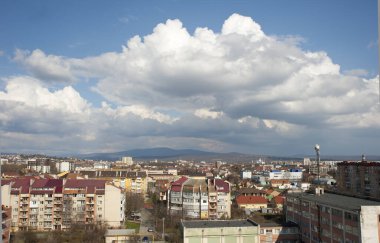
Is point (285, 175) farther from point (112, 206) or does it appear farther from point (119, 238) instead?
point (119, 238)

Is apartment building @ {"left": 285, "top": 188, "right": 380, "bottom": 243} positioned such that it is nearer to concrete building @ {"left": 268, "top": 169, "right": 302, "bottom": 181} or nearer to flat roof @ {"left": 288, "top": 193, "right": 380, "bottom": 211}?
Answer: flat roof @ {"left": 288, "top": 193, "right": 380, "bottom": 211}

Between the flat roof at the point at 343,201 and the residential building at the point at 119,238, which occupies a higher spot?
the flat roof at the point at 343,201

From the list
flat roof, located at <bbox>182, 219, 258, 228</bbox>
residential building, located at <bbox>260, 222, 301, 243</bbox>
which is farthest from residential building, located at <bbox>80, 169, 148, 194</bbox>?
residential building, located at <bbox>260, 222, 301, 243</bbox>

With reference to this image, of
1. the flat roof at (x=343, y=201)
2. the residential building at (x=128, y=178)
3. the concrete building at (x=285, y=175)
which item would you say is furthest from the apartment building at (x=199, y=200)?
the concrete building at (x=285, y=175)

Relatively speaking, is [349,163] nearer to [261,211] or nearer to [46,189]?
[261,211]

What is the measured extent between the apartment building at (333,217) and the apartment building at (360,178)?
857 centimetres

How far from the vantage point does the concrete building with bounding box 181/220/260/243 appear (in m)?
14.7

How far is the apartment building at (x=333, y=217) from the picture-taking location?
11836 mm

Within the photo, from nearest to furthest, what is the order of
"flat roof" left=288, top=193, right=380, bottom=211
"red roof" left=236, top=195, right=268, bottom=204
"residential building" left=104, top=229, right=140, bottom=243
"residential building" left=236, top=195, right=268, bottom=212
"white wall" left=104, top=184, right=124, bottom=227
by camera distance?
Result: "flat roof" left=288, top=193, right=380, bottom=211
"residential building" left=104, top=229, right=140, bottom=243
"white wall" left=104, top=184, right=124, bottom=227
"residential building" left=236, top=195, right=268, bottom=212
"red roof" left=236, top=195, right=268, bottom=204

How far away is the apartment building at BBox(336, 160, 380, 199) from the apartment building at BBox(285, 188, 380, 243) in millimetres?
8570

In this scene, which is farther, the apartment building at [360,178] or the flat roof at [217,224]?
the apartment building at [360,178]

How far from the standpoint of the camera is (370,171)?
84.8 feet

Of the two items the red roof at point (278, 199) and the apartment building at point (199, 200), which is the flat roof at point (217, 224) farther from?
the red roof at point (278, 199)

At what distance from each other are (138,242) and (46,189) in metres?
7.66
